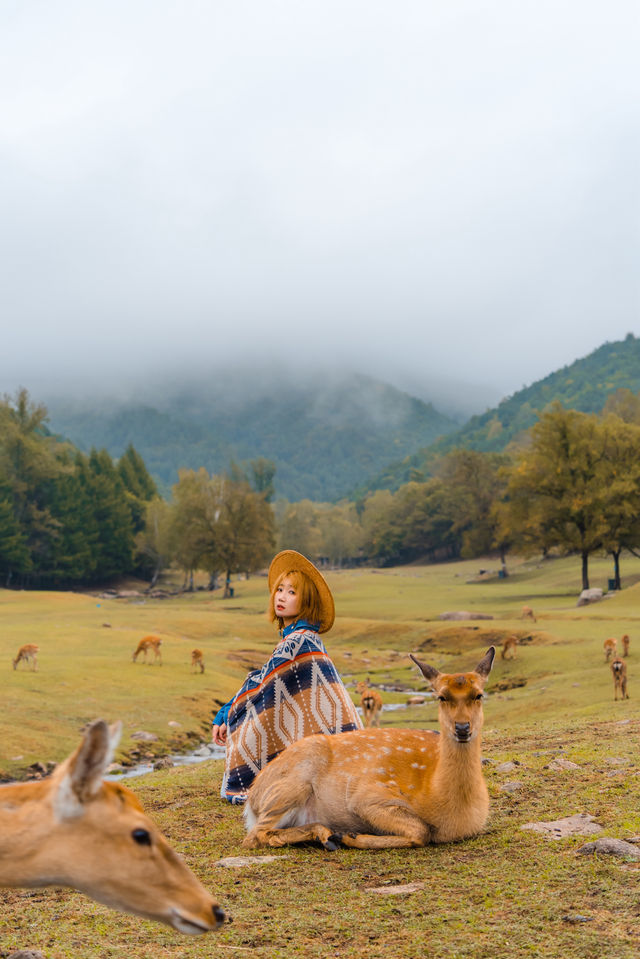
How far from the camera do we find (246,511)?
2896 inches

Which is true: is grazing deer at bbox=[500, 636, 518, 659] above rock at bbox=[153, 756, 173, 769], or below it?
above

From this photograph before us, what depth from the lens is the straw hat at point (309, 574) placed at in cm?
901

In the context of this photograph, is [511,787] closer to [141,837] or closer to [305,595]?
[305,595]

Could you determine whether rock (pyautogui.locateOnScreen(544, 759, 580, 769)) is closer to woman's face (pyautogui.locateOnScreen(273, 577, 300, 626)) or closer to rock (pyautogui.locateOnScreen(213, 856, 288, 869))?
woman's face (pyautogui.locateOnScreen(273, 577, 300, 626))

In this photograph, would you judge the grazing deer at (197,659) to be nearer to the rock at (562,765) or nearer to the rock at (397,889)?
the rock at (562,765)

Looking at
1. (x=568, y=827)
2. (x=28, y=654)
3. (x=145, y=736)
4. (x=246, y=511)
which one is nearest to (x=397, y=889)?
(x=568, y=827)

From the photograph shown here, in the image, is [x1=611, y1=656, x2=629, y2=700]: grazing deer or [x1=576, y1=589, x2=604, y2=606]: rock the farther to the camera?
[x1=576, y1=589, x2=604, y2=606]: rock

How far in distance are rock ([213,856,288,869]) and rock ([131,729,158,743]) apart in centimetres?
1182

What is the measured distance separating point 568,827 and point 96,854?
4.90 m

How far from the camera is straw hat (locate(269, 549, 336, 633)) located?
9008mm

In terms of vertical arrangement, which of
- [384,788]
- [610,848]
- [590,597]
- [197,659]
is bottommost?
[197,659]

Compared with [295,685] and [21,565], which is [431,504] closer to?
[21,565]

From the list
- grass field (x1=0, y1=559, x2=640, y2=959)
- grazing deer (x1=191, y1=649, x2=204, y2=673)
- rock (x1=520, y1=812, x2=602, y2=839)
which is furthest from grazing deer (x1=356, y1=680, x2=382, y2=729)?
grazing deer (x1=191, y1=649, x2=204, y2=673)

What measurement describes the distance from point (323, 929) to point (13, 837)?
2.47 meters
